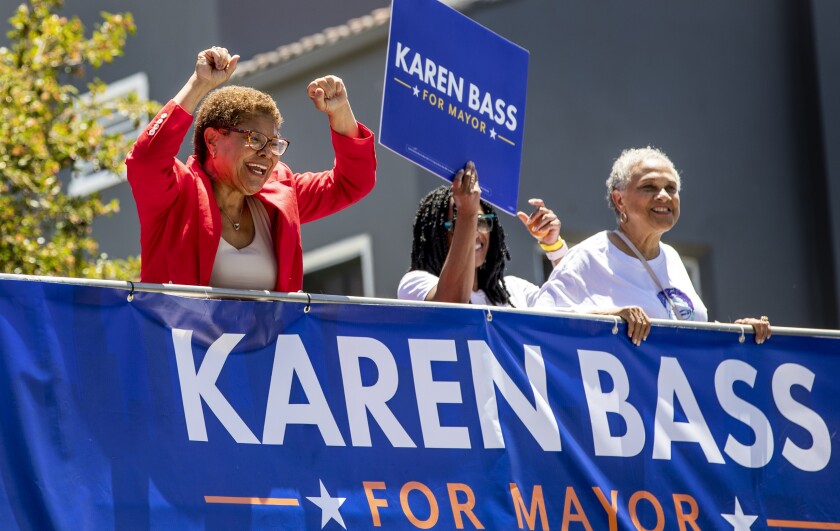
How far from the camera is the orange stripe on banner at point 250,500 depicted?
5.70 metres

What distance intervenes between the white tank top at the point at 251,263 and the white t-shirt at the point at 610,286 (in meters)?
1.39

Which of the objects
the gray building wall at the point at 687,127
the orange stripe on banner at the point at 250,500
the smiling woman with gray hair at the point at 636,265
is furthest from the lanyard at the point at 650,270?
the gray building wall at the point at 687,127

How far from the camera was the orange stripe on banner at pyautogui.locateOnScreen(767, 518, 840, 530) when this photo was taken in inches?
262

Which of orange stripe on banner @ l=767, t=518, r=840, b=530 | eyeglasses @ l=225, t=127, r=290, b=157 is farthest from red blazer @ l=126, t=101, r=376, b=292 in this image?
orange stripe on banner @ l=767, t=518, r=840, b=530

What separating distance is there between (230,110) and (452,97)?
1010 mm

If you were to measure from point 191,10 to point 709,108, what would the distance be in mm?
5123

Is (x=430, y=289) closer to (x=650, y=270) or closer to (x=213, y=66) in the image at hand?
(x=650, y=270)

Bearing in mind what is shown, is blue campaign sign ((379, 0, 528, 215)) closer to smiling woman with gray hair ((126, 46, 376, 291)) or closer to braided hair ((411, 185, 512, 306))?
smiling woman with gray hair ((126, 46, 376, 291))

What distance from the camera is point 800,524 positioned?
6.69 meters

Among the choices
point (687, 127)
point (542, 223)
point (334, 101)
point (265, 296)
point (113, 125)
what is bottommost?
point (265, 296)

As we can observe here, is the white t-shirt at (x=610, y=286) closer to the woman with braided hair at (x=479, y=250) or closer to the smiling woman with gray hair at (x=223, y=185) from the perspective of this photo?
the woman with braided hair at (x=479, y=250)

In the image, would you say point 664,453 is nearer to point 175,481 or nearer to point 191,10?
point 175,481

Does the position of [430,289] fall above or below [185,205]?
Answer: below

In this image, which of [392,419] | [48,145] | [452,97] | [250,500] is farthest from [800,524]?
[48,145]
